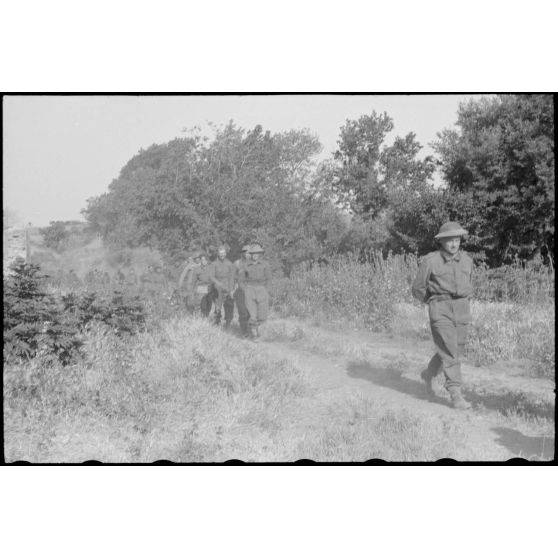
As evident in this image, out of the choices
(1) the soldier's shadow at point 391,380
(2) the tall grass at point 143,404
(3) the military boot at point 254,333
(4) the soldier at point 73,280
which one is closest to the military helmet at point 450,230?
(1) the soldier's shadow at point 391,380

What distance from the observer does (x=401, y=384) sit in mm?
7086

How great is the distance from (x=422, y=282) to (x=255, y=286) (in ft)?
6.96

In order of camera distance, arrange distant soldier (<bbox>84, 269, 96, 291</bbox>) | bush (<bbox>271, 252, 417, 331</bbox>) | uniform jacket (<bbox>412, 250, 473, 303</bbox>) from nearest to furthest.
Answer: uniform jacket (<bbox>412, 250, 473, 303</bbox>), distant soldier (<bbox>84, 269, 96, 291</bbox>), bush (<bbox>271, 252, 417, 331</bbox>)

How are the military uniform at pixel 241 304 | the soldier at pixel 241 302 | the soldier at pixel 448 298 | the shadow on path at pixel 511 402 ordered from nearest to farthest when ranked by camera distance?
the shadow on path at pixel 511 402
the soldier at pixel 448 298
the soldier at pixel 241 302
the military uniform at pixel 241 304

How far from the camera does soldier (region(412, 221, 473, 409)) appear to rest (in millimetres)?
6844

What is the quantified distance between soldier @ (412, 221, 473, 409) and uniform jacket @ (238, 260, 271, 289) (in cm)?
174

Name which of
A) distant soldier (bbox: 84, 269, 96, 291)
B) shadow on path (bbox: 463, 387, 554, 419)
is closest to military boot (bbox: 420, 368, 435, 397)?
shadow on path (bbox: 463, 387, 554, 419)

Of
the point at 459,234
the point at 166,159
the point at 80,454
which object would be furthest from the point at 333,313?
the point at 80,454

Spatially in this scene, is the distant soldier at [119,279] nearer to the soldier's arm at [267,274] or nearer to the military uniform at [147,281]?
the military uniform at [147,281]

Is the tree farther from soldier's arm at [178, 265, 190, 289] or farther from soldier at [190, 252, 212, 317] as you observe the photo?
soldier's arm at [178, 265, 190, 289]

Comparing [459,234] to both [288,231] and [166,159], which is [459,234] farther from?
[166,159]

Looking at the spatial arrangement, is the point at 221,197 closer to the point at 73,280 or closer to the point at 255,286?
the point at 255,286

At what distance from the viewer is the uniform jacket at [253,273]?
24.8ft

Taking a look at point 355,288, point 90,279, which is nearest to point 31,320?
point 90,279
